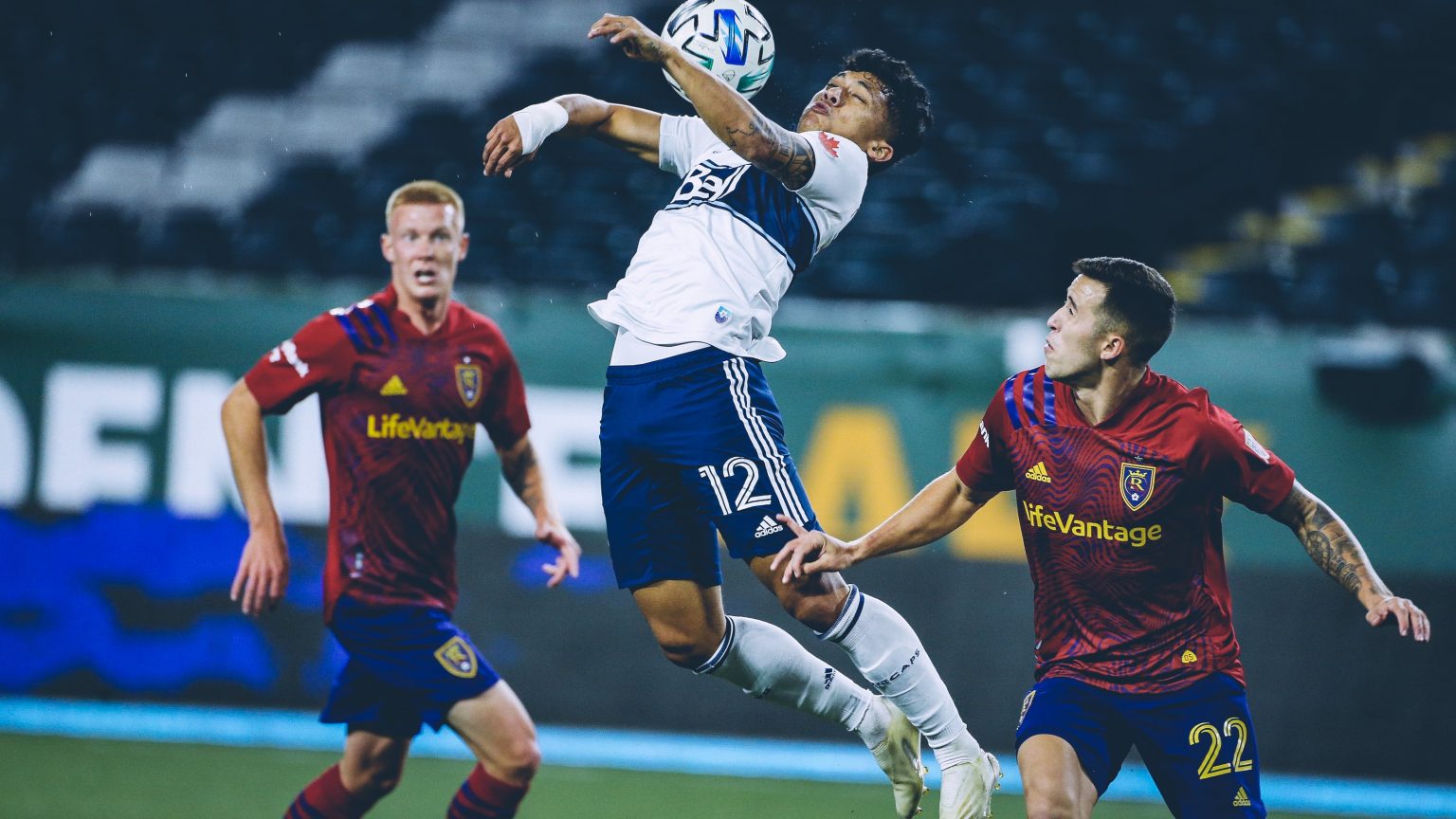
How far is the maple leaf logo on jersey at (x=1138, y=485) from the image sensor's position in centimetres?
Result: 414

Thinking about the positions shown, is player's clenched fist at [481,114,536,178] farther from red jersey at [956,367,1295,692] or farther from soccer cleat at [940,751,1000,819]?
soccer cleat at [940,751,1000,819]

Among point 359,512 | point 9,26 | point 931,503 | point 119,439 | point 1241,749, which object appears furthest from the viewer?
point 9,26

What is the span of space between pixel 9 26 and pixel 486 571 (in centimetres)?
599

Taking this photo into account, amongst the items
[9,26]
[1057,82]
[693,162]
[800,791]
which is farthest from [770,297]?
[9,26]

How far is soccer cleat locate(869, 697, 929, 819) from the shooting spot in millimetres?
4633

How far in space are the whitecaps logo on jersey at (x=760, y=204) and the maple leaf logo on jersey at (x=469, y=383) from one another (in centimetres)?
99

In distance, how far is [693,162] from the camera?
15.4ft

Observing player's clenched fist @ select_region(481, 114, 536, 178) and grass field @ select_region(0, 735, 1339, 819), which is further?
grass field @ select_region(0, 735, 1339, 819)

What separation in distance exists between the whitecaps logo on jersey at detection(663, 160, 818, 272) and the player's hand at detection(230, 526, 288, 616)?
5.31 ft

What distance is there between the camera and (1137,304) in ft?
13.7

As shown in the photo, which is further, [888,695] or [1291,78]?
[1291,78]

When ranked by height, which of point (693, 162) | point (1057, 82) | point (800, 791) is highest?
point (1057, 82)

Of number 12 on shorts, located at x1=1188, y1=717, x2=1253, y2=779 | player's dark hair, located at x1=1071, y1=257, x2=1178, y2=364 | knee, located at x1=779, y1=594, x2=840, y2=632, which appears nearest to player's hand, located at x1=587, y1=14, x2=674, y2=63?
player's dark hair, located at x1=1071, y1=257, x2=1178, y2=364

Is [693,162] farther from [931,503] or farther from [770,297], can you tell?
[931,503]
